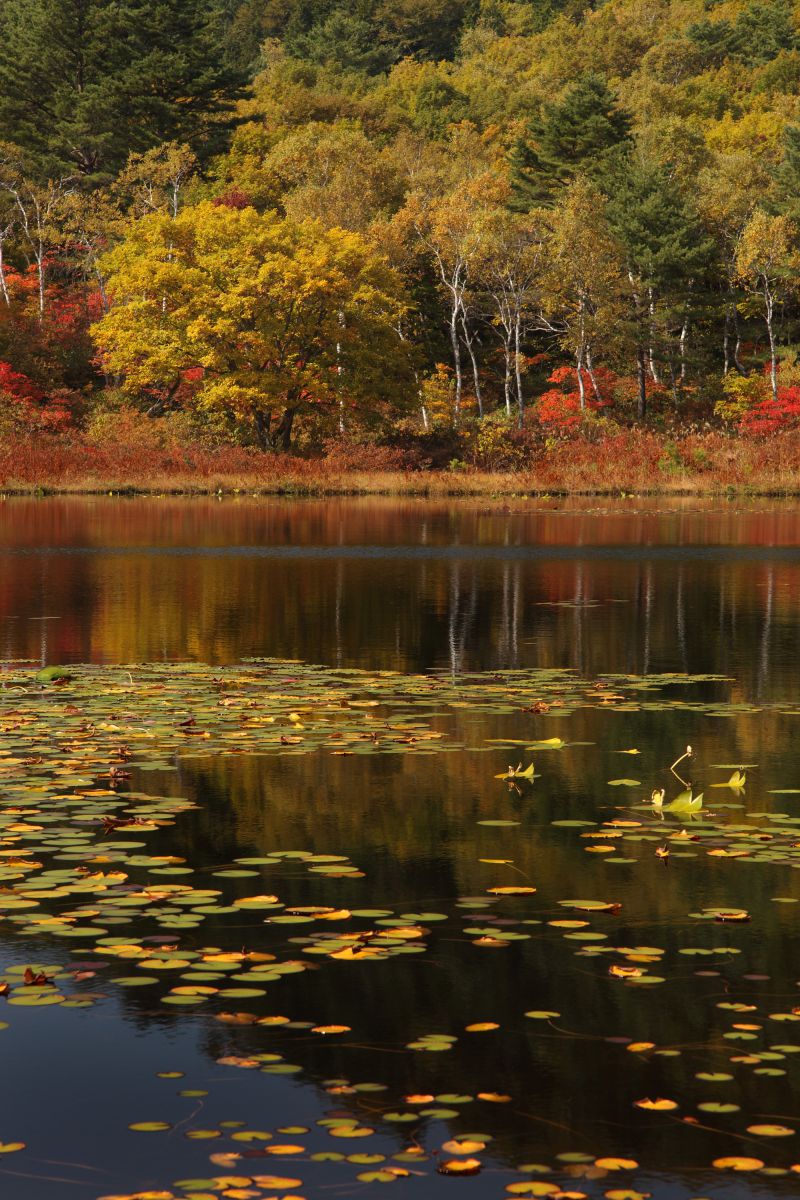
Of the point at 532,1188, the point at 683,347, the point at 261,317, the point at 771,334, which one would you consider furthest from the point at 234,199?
the point at 532,1188

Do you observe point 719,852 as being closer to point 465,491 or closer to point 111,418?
point 465,491

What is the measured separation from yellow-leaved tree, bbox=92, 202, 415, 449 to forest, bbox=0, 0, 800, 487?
6.3 inches

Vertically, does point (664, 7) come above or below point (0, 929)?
above

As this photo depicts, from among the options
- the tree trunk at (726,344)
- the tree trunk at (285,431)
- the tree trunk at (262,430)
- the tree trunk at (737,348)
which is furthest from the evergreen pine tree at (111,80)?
the tree trunk at (737,348)

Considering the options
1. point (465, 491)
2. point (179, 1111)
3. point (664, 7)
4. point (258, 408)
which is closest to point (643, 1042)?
point (179, 1111)

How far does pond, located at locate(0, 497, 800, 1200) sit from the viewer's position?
6.02 metres

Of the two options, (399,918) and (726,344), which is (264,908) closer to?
(399,918)

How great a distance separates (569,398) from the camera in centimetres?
8369

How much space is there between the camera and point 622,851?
1052 centimetres

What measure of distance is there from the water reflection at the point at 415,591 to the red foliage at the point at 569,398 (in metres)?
28.6

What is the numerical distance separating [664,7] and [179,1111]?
589 feet

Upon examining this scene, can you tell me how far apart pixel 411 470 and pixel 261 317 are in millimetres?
9592

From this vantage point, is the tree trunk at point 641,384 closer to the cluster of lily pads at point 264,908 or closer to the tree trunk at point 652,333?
the tree trunk at point 652,333

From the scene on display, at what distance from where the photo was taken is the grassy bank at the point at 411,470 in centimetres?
7038
